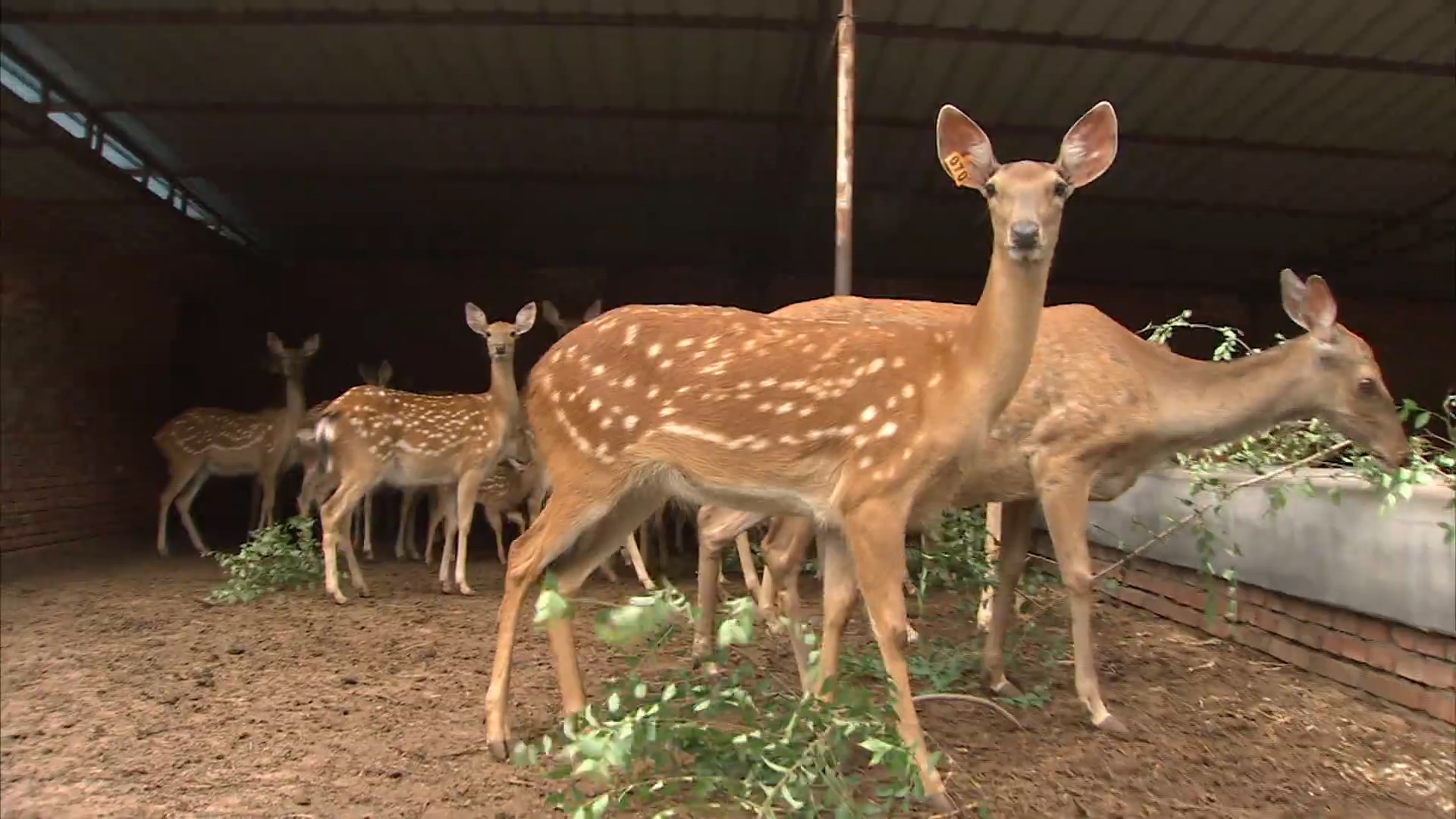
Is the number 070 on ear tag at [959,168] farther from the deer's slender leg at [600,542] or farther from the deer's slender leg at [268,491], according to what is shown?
the deer's slender leg at [268,491]

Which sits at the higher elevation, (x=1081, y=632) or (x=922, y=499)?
(x=922, y=499)

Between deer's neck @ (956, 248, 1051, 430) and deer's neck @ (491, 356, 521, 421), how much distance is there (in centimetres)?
439

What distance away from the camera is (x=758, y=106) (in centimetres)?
798

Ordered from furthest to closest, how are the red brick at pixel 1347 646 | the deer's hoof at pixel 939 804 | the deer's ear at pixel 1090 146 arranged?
the red brick at pixel 1347 646 → the deer's ear at pixel 1090 146 → the deer's hoof at pixel 939 804

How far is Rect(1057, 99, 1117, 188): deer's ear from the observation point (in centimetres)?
315

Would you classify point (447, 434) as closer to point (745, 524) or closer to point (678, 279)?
point (745, 524)

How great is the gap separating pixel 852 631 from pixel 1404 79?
5.99 meters

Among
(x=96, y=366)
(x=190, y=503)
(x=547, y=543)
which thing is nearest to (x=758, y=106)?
(x=547, y=543)

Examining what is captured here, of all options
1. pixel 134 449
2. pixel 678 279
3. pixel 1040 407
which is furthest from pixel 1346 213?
pixel 134 449

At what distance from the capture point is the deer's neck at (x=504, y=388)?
6.70 meters

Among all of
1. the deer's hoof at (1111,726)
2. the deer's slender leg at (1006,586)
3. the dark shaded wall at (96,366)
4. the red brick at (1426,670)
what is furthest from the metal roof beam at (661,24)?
the deer's hoof at (1111,726)

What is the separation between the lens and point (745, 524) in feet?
14.2

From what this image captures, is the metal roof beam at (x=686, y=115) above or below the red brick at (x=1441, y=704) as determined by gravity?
above

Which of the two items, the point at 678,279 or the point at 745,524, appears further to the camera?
the point at 678,279
